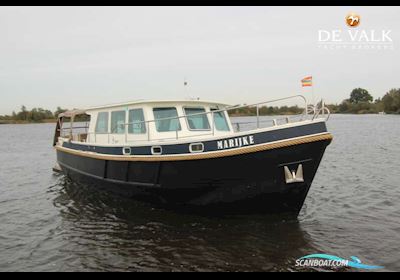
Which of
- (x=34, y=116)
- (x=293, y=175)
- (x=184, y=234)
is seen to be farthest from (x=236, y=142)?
(x=34, y=116)

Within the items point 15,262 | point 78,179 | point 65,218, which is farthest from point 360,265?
point 78,179

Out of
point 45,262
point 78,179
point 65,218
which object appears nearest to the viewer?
point 45,262

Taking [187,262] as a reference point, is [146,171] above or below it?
above

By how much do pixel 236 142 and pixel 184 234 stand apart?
2.35 m

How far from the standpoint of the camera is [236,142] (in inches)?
307

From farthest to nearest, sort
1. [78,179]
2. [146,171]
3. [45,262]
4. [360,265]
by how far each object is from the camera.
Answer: [78,179] < [146,171] < [45,262] < [360,265]

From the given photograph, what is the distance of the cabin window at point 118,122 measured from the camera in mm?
10789

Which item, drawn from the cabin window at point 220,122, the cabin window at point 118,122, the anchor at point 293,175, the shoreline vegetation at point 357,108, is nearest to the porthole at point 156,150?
the cabin window at point 118,122

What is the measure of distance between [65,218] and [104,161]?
6.06ft

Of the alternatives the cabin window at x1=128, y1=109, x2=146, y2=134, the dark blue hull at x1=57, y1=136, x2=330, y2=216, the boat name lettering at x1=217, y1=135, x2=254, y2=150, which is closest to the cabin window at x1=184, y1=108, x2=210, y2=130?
the cabin window at x1=128, y1=109, x2=146, y2=134

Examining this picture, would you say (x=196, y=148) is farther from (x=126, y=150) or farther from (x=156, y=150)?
(x=126, y=150)

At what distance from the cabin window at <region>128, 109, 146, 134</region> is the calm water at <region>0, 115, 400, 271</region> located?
2.06m

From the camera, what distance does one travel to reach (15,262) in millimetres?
7191

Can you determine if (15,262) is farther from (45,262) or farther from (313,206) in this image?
(313,206)
